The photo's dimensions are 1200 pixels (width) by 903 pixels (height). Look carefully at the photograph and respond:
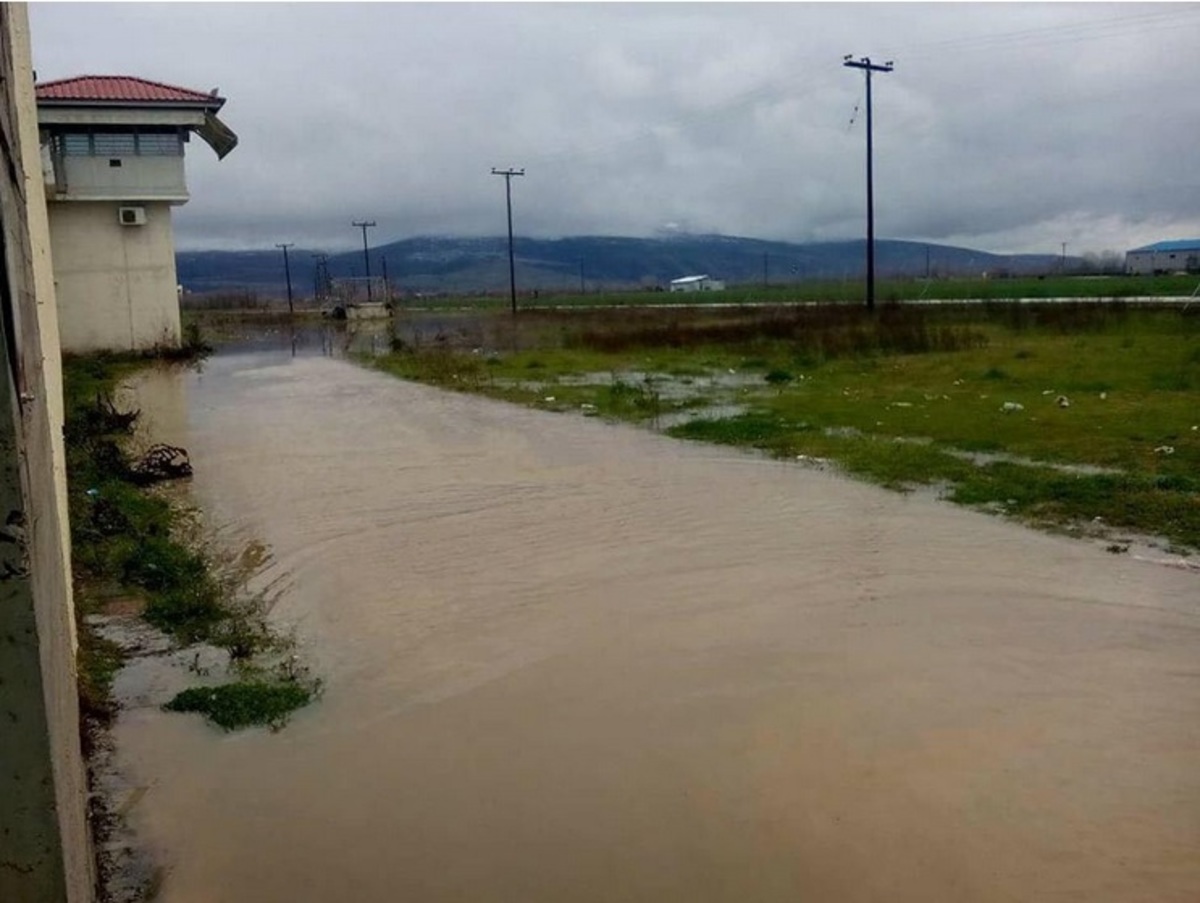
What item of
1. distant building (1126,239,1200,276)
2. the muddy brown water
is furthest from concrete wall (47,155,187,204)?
distant building (1126,239,1200,276)

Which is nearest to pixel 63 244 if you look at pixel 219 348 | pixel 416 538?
pixel 219 348

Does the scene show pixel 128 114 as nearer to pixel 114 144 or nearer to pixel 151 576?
pixel 114 144

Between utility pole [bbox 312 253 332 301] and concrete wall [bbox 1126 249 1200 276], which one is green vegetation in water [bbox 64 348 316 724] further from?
concrete wall [bbox 1126 249 1200 276]

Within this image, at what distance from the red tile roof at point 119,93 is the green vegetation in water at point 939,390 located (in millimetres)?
8300

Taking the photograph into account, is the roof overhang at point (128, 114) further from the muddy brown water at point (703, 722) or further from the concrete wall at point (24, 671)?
the concrete wall at point (24, 671)

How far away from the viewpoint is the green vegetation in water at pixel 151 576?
6.31m

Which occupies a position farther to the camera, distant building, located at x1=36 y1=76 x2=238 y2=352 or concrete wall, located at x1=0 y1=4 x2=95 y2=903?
distant building, located at x1=36 y1=76 x2=238 y2=352

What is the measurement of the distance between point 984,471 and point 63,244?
24763 mm

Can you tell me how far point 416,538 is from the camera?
30.8 ft

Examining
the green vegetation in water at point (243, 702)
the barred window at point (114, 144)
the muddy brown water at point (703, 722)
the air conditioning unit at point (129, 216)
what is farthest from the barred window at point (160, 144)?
the green vegetation in water at point (243, 702)

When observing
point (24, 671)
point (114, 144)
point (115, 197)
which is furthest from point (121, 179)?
point (24, 671)

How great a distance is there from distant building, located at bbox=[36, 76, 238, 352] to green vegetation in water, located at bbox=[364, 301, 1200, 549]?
651 cm

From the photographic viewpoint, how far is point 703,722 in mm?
5605

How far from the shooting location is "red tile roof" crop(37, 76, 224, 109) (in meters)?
27.3
